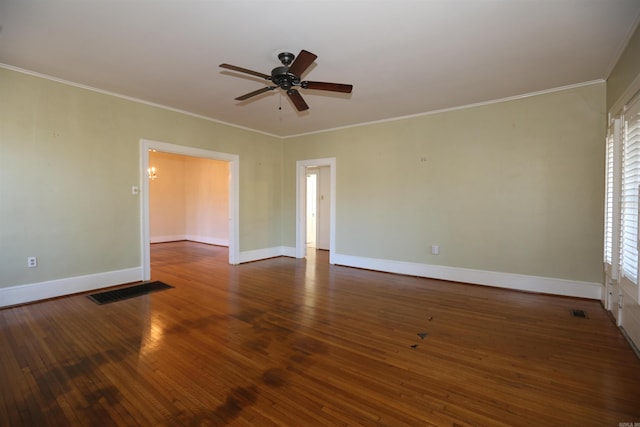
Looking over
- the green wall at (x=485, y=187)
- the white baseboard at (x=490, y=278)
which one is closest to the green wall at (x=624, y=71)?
the green wall at (x=485, y=187)

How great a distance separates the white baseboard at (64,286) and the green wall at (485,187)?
3773 millimetres

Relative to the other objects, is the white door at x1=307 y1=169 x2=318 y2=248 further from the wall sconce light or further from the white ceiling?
the white ceiling

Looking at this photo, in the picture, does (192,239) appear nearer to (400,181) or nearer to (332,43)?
(400,181)

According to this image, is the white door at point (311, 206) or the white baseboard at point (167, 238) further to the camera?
the white door at point (311, 206)

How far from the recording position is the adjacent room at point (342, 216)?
6.75 feet

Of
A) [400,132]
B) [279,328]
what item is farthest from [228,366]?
[400,132]

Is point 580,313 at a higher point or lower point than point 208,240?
lower

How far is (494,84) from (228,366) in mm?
4427

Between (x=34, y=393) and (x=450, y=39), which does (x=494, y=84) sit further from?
(x=34, y=393)

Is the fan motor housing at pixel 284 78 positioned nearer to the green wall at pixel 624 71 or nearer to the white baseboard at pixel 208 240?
the green wall at pixel 624 71

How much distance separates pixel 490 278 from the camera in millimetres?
4418

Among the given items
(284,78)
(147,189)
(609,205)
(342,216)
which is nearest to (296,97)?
(284,78)

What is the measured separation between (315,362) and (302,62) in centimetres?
253

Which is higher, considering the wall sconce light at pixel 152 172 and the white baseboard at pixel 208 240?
the wall sconce light at pixel 152 172
